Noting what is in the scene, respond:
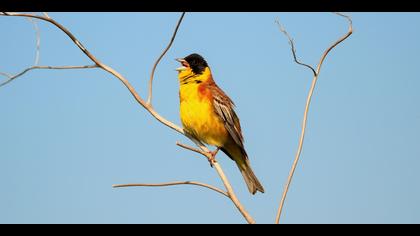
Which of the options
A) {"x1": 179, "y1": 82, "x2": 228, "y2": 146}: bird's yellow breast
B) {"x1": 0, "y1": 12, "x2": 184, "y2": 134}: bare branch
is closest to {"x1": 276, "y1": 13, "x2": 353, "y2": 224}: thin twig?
{"x1": 0, "y1": 12, "x2": 184, "y2": 134}: bare branch

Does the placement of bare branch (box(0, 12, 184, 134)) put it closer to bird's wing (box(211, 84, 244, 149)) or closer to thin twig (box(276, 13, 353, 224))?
thin twig (box(276, 13, 353, 224))


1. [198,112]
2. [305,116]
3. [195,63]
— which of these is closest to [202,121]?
[198,112]

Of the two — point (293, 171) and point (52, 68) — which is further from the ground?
point (52, 68)

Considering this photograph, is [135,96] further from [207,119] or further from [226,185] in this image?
[207,119]

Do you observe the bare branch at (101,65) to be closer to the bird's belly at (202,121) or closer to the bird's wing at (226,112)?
the bird's belly at (202,121)
